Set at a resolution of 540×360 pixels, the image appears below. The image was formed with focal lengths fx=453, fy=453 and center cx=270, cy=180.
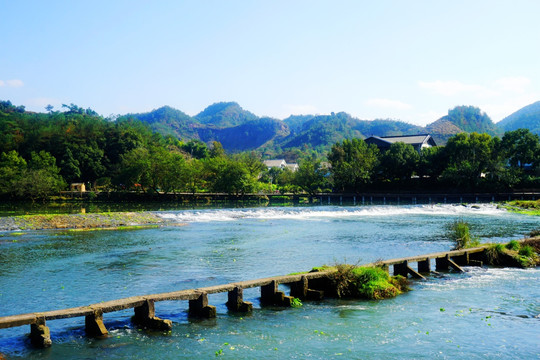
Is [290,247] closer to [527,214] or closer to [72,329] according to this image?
[72,329]

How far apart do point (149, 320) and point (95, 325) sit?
133cm

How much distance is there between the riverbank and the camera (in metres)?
34.4

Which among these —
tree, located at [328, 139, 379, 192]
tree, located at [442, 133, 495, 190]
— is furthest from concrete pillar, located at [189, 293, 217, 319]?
tree, located at [328, 139, 379, 192]

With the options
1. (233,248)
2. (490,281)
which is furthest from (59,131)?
(490,281)

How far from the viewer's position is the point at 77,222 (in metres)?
36.3

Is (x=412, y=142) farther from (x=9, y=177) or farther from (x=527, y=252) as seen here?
(x=527, y=252)

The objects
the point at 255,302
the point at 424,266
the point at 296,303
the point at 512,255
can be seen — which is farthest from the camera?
the point at 512,255

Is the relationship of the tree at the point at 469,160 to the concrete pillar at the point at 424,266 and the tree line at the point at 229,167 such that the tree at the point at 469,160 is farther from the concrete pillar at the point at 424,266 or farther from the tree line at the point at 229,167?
the concrete pillar at the point at 424,266

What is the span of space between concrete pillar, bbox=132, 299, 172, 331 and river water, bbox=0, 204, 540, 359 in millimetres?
335

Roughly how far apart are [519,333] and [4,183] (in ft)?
231

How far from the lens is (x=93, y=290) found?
15766mm

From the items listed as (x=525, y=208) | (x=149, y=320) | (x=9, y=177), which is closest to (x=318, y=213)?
(x=525, y=208)

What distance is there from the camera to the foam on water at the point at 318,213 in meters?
44.3

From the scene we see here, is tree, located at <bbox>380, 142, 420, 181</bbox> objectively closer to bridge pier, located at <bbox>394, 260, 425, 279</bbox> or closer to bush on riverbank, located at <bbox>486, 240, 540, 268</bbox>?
bush on riverbank, located at <bbox>486, 240, 540, 268</bbox>
